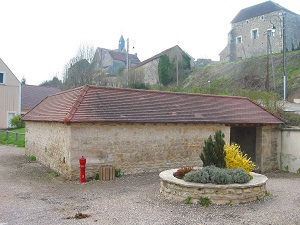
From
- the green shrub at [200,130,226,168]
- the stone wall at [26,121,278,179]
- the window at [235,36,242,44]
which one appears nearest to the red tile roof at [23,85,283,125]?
the stone wall at [26,121,278,179]

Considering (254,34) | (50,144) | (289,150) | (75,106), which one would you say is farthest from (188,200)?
(254,34)

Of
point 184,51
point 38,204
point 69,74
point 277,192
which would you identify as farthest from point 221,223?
point 184,51

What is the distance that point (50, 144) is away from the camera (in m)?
14.4

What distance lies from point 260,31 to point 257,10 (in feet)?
13.1

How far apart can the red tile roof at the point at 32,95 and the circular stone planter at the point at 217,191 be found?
3130 centimetres

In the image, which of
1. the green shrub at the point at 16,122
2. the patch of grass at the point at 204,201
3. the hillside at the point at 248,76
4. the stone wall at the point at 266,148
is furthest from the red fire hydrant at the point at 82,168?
the green shrub at the point at 16,122

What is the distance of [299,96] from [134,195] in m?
24.7

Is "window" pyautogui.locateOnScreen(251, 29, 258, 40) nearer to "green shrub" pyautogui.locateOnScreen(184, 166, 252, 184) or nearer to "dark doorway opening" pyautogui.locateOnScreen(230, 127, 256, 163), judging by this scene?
"dark doorway opening" pyautogui.locateOnScreen(230, 127, 256, 163)

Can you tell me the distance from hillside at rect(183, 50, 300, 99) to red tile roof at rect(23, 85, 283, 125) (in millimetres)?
11797

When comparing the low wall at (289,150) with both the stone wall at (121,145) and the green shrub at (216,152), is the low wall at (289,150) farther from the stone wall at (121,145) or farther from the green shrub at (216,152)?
the green shrub at (216,152)

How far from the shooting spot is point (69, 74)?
130ft

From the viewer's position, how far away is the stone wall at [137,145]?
1220cm

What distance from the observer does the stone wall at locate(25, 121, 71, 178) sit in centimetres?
1243

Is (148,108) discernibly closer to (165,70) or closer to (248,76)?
(248,76)
